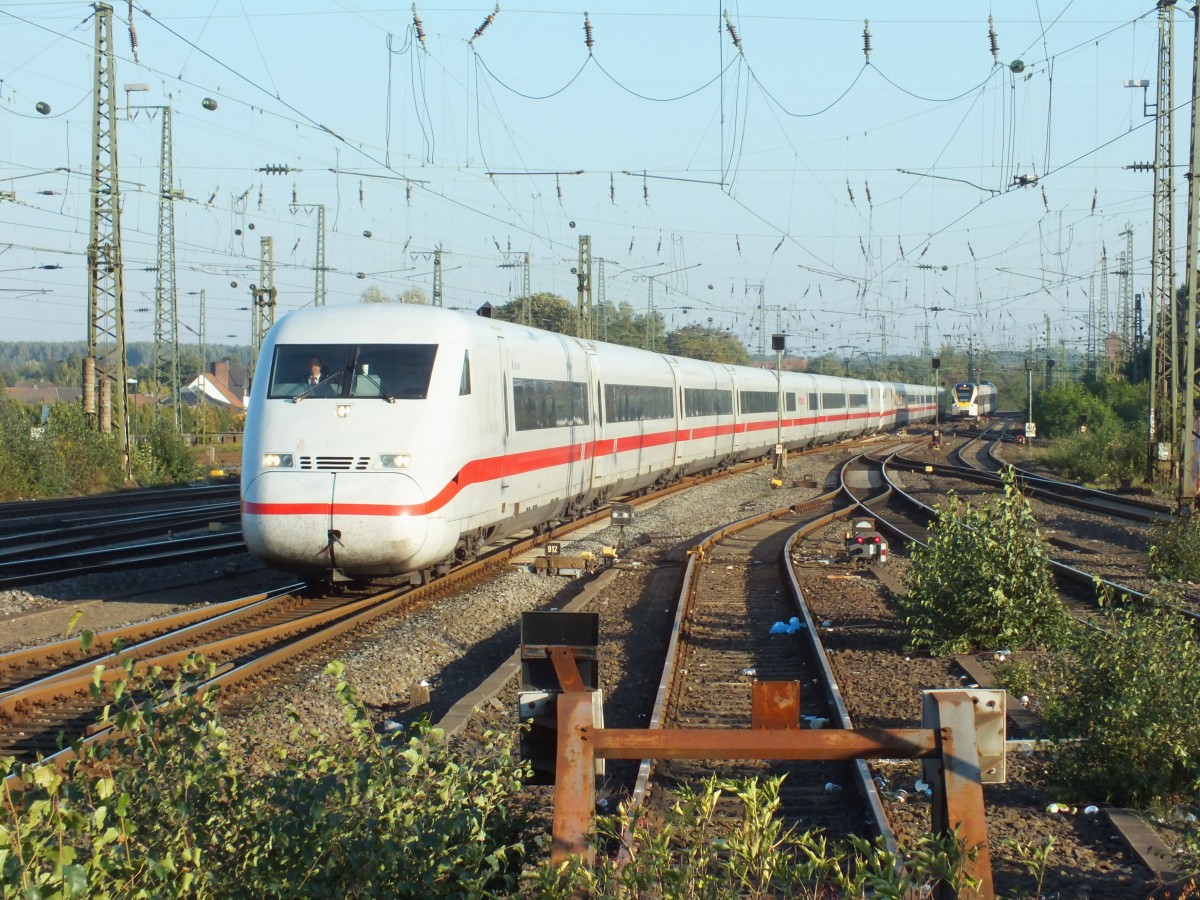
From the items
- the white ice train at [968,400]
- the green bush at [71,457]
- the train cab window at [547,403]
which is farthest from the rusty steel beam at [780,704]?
the white ice train at [968,400]

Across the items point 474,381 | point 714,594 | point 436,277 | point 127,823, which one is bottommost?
point 714,594

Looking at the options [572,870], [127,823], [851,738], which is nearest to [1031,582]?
[851,738]

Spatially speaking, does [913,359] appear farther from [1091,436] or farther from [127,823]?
[127,823]

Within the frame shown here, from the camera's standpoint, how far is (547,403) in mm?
16625

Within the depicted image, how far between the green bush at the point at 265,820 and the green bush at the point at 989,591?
657 cm

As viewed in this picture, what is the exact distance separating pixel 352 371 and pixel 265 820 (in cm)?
870

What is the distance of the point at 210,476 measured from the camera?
110ft

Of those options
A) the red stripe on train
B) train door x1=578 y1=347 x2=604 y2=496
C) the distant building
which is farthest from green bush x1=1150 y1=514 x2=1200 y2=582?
the distant building

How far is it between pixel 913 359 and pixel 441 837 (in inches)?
5930

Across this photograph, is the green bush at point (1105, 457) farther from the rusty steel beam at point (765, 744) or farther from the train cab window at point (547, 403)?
the rusty steel beam at point (765, 744)

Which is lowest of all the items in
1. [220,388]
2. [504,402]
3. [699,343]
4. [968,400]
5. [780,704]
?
[780,704]

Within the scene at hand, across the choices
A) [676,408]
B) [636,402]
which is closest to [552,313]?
[676,408]

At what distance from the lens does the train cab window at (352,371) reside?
12281 mm

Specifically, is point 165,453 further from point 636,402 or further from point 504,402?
point 504,402
